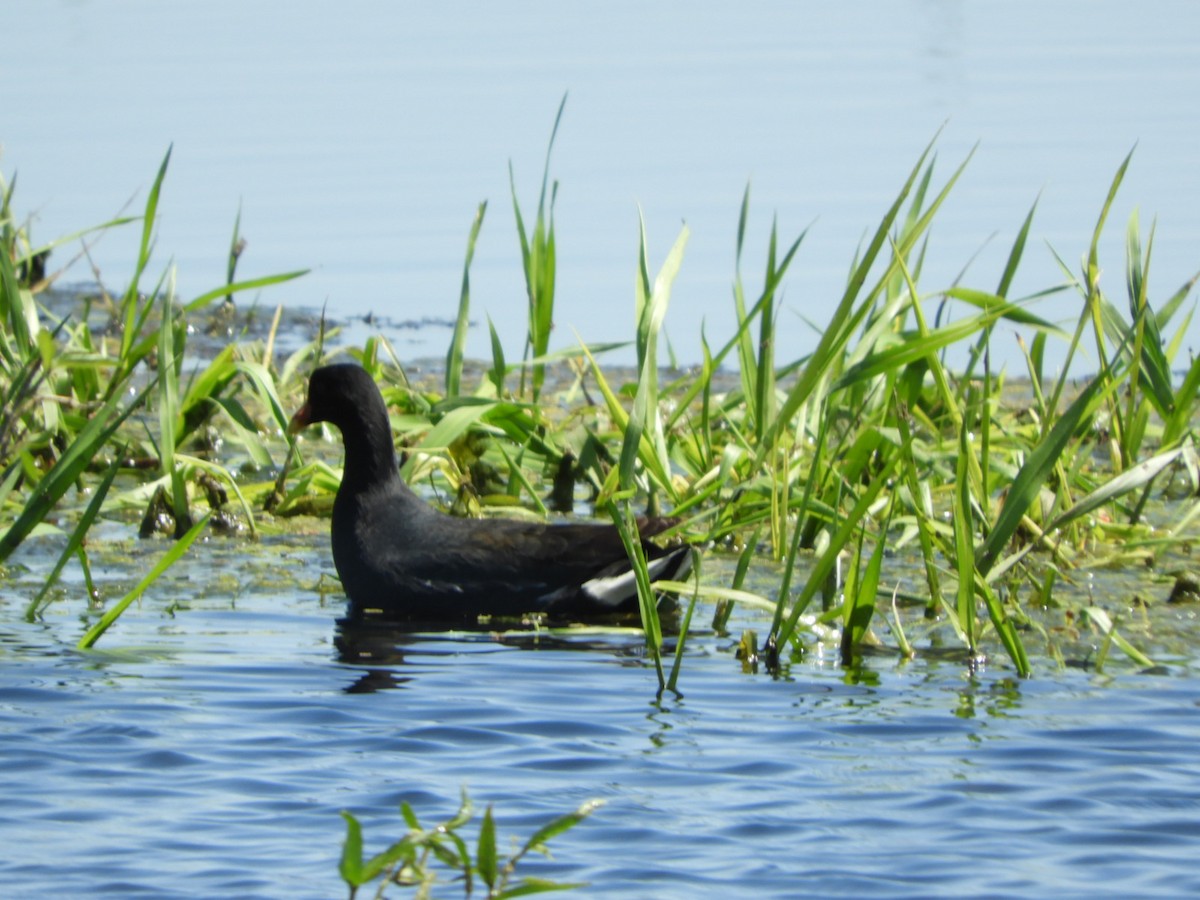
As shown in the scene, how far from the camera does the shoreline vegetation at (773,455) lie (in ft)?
16.6

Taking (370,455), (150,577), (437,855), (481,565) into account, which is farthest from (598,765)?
(370,455)

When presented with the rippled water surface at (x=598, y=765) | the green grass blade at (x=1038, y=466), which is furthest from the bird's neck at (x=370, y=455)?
the green grass blade at (x=1038, y=466)

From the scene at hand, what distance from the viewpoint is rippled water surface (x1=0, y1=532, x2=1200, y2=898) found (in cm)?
390

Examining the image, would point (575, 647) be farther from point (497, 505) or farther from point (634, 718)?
point (497, 505)

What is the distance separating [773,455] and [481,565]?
1.16 meters

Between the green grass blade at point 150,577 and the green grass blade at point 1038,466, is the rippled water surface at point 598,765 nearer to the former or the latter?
the green grass blade at point 150,577

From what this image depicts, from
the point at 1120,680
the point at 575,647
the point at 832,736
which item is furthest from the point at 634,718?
the point at 1120,680

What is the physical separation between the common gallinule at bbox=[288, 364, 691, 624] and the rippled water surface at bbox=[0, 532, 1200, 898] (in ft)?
1.50

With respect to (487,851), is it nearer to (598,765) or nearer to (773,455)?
(598,765)

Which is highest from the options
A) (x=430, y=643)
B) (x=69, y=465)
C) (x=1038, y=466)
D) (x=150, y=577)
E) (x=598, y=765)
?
(x=1038, y=466)

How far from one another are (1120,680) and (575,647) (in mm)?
1582

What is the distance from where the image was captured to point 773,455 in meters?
5.77

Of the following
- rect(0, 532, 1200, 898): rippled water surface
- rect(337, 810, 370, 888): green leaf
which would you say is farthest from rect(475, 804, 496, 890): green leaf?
rect(0, 532, 1200, 898): rippled water surface

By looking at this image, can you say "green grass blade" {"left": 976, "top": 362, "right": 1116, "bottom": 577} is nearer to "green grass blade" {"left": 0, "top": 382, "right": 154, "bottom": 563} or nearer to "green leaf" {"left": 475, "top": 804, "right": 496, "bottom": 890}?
"green grass blade" {"left": 0, "top": 382, "right": 154, "bottom": 563}
